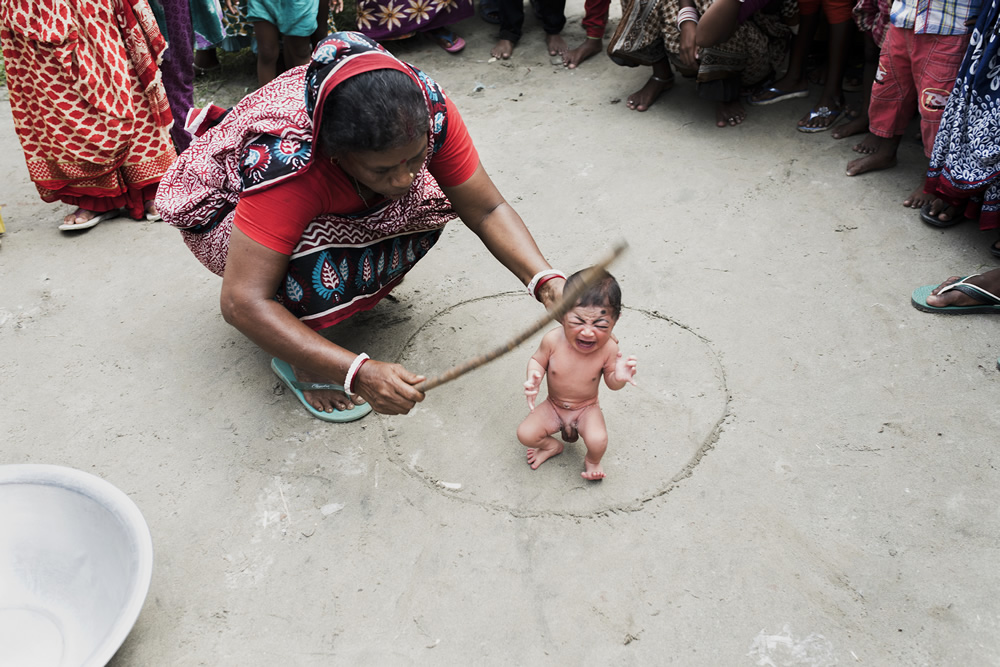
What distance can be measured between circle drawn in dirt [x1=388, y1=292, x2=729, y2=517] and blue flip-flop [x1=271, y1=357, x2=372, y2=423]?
13 cm

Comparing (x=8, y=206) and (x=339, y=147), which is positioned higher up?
(x=339, y=147)

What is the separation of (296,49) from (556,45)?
1549 millimetres

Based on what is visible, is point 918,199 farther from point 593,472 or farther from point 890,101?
point 593,472

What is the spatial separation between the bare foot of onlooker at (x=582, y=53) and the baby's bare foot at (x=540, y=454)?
9.90 feet

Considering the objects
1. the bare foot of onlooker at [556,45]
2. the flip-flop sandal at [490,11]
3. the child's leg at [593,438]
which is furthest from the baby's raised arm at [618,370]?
the flip-flop sandal at [490,11]

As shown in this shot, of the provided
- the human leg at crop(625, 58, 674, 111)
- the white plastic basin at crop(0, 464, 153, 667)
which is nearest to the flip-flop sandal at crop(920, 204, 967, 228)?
the human leg at crop(625, 58, 674, 111)

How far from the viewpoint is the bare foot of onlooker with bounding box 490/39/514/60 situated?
184 inches

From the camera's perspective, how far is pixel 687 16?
3486 millimetres

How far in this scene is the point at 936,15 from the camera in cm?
277

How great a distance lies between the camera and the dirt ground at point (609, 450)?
1.77m

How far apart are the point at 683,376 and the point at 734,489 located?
0.47 m

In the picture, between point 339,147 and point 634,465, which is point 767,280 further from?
point 339,147

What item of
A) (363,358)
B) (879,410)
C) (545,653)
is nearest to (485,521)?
(545,653)

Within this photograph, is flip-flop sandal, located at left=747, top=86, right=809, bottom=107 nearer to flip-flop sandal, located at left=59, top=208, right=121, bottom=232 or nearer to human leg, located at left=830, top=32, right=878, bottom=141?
human leg, located at left=830, top=32, right=878, bottom=141
